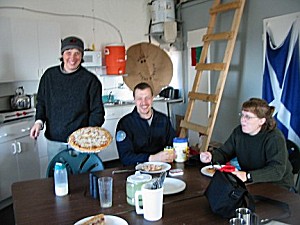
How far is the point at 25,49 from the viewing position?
4.00 m

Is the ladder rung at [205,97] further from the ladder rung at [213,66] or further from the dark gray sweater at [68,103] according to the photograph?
the dark gray sweater at [68,103]

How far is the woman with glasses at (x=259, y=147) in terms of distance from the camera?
1910mm

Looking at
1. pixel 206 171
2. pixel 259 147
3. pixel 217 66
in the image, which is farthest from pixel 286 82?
pixel 206 171

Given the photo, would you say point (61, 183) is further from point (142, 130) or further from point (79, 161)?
point (142, 130)

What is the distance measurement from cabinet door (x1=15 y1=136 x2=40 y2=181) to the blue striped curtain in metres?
2.64

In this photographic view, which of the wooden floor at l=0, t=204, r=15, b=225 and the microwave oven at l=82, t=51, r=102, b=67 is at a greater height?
the microwave oven at l=82, t=51, r=102, b=67

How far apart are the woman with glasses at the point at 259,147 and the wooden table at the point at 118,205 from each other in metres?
0.23

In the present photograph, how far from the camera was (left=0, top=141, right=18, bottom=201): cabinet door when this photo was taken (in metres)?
3.47

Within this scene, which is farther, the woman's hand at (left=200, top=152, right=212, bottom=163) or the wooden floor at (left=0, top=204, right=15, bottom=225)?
the wooden floor at (left=0, top=204, right=15, bottom=225)

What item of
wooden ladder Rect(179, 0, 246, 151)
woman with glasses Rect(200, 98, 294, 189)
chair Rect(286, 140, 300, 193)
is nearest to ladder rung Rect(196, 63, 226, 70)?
wooden ladder Rect(179, 0, 246, 151)

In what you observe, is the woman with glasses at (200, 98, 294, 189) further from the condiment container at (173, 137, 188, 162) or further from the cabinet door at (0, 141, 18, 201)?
the cabinet door at (0, 141, 18, 201)

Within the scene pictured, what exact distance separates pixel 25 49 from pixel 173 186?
9.78ft

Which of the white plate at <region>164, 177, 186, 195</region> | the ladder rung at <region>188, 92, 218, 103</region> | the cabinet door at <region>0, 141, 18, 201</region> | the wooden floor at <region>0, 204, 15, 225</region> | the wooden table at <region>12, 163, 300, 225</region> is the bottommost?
the wooden floor at <region>0, 204, 15, 225</region>

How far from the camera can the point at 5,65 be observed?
3.83 meters
